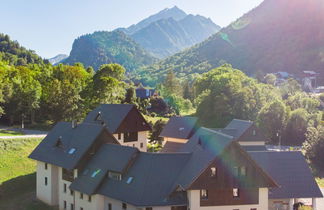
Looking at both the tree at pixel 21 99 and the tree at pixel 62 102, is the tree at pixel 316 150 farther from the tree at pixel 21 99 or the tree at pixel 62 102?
the tree at pixel 21 99

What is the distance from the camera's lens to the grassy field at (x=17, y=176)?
39844 mm

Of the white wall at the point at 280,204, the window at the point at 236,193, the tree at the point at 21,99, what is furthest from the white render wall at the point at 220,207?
the tree at the point at 21,99

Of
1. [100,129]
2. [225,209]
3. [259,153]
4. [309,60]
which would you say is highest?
[309,60]

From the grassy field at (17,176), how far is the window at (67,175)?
13.5 feet

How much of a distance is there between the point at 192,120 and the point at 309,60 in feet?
439

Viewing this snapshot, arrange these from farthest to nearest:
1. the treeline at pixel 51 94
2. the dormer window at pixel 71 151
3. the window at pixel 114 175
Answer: the treeline at pixel 51 94 < the dormer window at pixel 71 151 < the window at pixel 114 175

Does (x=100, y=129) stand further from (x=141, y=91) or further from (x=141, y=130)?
(x=141, y=91)

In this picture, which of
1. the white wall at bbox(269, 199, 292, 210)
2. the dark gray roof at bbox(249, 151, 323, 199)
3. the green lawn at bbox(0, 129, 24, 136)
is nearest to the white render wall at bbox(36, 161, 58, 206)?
the dark gray roof at bbox(249, 151, 323, 199)

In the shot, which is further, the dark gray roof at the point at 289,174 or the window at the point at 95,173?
the dark gray roof at the point at 289,174

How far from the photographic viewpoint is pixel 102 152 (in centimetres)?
3462

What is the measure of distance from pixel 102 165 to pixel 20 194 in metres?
15.0

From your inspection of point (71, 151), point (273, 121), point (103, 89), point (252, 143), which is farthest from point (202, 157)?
point (273, 121)

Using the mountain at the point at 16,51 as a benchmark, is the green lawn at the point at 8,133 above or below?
below

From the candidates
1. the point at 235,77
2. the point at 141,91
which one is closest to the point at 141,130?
the point at 235,77
